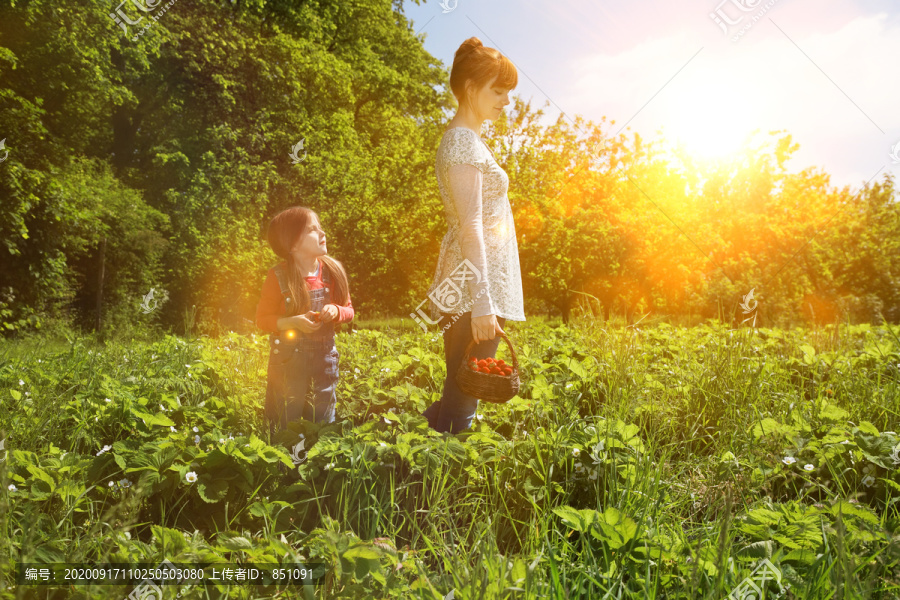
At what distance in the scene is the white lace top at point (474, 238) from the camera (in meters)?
2.49

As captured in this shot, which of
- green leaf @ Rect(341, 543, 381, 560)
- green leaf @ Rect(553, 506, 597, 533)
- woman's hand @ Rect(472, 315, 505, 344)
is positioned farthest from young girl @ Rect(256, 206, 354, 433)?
green leaf @ Rect(553, 506, 597, 533)

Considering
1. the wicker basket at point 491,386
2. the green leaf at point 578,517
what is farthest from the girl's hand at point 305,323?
the green leaf at point 578,517

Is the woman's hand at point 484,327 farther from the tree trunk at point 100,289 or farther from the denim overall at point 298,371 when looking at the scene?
the tree trunk at point 100,289

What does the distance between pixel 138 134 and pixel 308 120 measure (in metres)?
5.13

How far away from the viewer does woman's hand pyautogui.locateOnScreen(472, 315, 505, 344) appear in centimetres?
245

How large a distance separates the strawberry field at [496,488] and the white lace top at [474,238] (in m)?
0.63

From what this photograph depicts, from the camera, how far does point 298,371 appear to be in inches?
124

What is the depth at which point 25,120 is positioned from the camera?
9.71 meters

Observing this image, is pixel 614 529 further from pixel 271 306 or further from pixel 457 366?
pixel 271 306

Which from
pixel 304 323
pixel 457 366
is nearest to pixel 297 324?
pixel 304 323

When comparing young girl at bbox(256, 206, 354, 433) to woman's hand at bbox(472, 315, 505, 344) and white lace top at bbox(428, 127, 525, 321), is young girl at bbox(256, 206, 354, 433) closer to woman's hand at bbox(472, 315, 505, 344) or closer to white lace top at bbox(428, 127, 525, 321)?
white lace top at bbox(428, 127, 525, 321)

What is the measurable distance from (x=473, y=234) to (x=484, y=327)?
44 centimetres

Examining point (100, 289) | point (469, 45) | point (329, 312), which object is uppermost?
point (469, 45)

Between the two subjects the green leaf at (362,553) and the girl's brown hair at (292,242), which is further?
the girl's brown hair at (292,242)
